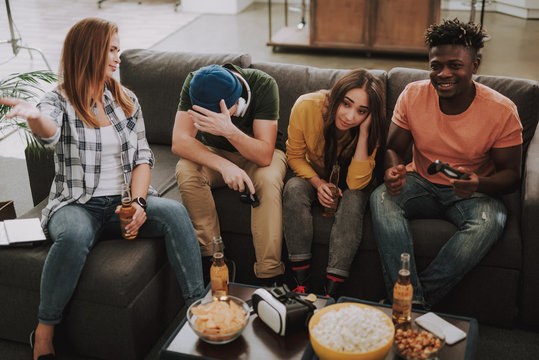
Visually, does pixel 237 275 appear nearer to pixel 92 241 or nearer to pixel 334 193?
pixel 334 193

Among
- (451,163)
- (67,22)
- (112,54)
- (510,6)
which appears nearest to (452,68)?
(451,163)

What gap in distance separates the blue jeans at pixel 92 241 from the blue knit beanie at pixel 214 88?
0.41 m

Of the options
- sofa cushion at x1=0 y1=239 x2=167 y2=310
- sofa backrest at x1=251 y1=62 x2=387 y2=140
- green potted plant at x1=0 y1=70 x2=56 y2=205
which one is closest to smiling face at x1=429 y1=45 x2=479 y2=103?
sofa backrest at x1=251 y1=62 x2=387 y2=140

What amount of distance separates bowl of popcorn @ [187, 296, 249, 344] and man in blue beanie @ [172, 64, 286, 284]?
58 centimetres

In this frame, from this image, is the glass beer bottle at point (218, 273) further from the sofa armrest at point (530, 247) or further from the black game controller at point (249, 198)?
the sofa armrest at point (530, 247)

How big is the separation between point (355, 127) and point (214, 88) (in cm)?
59

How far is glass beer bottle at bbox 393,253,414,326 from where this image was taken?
1.82 metres

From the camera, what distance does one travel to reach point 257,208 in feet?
8.05

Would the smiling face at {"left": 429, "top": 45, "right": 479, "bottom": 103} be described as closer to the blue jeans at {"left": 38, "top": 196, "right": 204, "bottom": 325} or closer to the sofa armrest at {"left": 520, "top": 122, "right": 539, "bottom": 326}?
the sofa armrest at {"left": 520, "top": 122, "right": 539, "bottom": 326}

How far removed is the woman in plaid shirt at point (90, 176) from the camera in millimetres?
2090

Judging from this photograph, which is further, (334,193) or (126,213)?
(334,193)

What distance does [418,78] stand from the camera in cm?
271

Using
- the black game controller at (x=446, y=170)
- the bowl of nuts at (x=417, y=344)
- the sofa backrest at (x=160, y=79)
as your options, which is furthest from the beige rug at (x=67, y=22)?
the bowl of nuts at (x=417, y=344)

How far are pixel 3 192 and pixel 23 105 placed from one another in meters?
1.71
